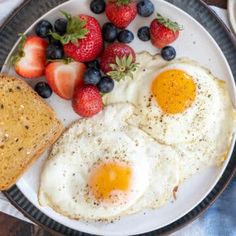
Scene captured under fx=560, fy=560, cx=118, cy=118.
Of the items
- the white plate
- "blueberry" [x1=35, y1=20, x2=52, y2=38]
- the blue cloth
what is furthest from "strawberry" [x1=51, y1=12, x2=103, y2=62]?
the blue cloth

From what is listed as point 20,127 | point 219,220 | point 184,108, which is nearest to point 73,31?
point 20,127

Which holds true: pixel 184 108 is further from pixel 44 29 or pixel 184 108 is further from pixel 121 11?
pixel 44 29

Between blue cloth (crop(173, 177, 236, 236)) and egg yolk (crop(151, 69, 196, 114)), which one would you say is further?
blue cloth (crop(173, 177, 236, 236))

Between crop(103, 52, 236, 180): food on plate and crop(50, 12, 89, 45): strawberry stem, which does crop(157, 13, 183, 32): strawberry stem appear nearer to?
crop(103, 52, 236, 180): food on plate

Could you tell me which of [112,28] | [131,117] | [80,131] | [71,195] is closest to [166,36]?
→ [112,28]

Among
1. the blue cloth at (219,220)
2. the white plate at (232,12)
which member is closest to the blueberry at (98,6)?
the white plate at (232,12)

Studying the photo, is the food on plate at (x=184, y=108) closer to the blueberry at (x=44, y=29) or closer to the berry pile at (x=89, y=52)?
the berry pile at (x=89, y=52)

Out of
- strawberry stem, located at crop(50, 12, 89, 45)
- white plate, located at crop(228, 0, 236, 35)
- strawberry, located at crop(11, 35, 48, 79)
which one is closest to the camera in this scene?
strawberry stem, located at crop(50, 12, 89, 45)

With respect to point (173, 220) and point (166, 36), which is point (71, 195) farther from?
point (166, 36)
